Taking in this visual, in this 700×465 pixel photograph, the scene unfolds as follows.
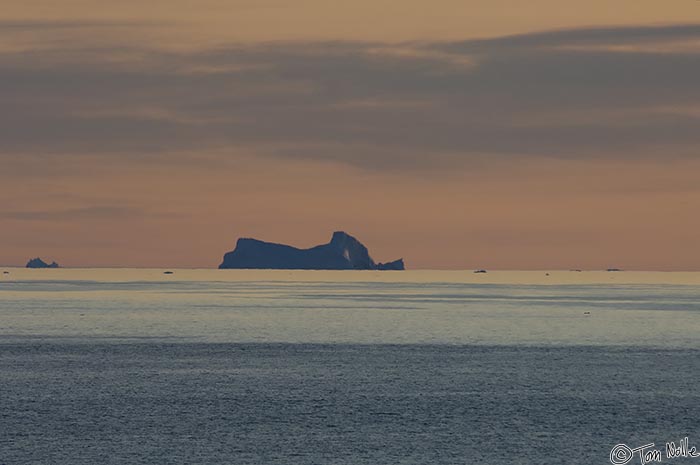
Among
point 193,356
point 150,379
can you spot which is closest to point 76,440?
point 150,379

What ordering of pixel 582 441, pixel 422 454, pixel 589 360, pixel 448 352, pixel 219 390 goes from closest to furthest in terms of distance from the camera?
pixel 422 454
pixel 582 441
pixel 219 390
pixel 589 360
pixel 448 352

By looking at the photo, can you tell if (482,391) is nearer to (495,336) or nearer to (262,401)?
(262,401)

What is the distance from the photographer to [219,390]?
60.8 meters

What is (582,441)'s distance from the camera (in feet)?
148

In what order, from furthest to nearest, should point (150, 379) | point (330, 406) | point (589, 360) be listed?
point (589, 360)
point (150, 379)
point (330, 406)

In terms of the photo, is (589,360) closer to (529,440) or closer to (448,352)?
(448,352)

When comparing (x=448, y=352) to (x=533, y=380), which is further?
(x=448, y=352)


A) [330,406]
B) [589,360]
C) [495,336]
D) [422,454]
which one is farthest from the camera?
[495,336]

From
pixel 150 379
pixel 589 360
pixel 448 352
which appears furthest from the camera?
pixel 448 352

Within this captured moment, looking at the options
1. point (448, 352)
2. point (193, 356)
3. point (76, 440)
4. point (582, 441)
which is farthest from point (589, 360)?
point (76, 440)

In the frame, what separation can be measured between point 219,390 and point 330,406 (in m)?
8.49

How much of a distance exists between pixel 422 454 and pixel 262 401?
1568 centimetres

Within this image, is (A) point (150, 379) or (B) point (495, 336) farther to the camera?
(B) point (495, 336)

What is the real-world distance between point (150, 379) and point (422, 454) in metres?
27.1
